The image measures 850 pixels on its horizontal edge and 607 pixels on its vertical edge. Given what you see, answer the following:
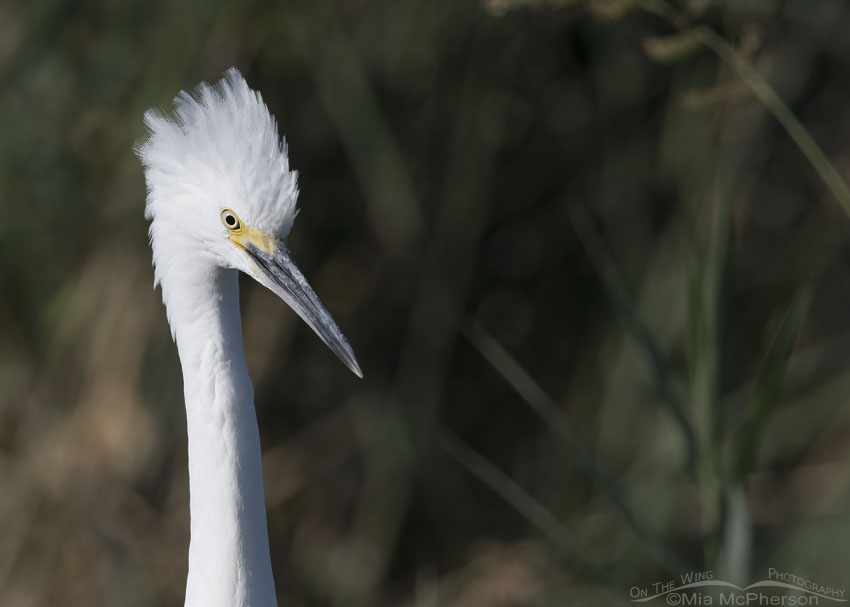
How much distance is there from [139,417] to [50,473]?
14.6 inches

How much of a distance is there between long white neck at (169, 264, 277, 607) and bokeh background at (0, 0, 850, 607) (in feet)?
4.06

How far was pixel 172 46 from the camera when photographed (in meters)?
2.52

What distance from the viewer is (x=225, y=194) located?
54.0 inches

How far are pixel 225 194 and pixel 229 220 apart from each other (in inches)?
1.6

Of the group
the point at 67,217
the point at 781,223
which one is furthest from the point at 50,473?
the point at 781,223

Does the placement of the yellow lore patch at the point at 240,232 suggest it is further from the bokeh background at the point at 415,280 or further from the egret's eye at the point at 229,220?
the bokeh background at the point at 415,280

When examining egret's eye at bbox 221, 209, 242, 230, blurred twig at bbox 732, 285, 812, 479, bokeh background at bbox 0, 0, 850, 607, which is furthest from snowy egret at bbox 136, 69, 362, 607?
bokeh background at bbox 0, 0, 850, 607

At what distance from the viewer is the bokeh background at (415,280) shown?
107 inches

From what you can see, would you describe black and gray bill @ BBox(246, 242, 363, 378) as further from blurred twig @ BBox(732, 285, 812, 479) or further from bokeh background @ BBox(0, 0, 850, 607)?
bokeh background @ BBox(0, 0, 850, 607)

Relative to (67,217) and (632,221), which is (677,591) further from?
(67,217)

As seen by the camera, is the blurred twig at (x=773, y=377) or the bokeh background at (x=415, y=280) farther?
the bokeh background at (x=415, y=280)

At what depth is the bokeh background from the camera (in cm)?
273

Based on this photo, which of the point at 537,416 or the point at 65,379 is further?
the point at 537,416

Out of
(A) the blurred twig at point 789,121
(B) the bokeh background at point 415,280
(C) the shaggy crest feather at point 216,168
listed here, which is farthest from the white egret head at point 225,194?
(B) the bokeh background at point 415,280
